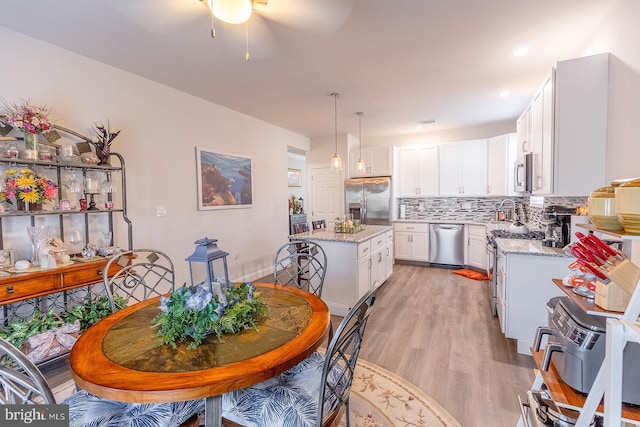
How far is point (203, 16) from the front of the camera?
1.94m

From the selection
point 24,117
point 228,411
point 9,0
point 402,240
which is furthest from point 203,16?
point 402,240

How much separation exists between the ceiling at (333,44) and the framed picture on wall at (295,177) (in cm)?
423

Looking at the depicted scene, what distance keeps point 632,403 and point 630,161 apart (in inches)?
55.4

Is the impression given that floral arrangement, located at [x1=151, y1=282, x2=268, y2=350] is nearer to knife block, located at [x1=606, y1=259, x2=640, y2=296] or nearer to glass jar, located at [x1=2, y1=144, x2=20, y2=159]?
knife block, located at [x1=606, y1=259, x2=640, y2=296]

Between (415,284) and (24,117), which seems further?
(415,284)

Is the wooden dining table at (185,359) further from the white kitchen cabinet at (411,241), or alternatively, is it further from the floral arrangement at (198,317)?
the white kitchen cabinet at (411,241)

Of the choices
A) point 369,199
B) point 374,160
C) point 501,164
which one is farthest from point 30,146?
point 501,164

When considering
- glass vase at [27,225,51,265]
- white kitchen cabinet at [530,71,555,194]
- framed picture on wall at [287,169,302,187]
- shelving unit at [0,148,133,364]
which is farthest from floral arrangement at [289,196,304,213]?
white kitchen cabinet at [530,71,555,194]

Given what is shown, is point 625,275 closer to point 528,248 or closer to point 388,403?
point 388,403

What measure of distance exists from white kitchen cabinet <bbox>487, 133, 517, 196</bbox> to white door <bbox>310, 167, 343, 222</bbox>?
278 centimetres

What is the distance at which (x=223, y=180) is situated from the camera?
411 cm

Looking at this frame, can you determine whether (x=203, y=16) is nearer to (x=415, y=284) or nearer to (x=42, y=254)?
(x=42, y=254)

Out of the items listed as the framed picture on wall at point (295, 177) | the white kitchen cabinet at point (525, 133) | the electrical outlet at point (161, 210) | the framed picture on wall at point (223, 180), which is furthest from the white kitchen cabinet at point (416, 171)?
the electrical outlet at point (161, 210)

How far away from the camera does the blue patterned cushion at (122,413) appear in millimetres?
1097
